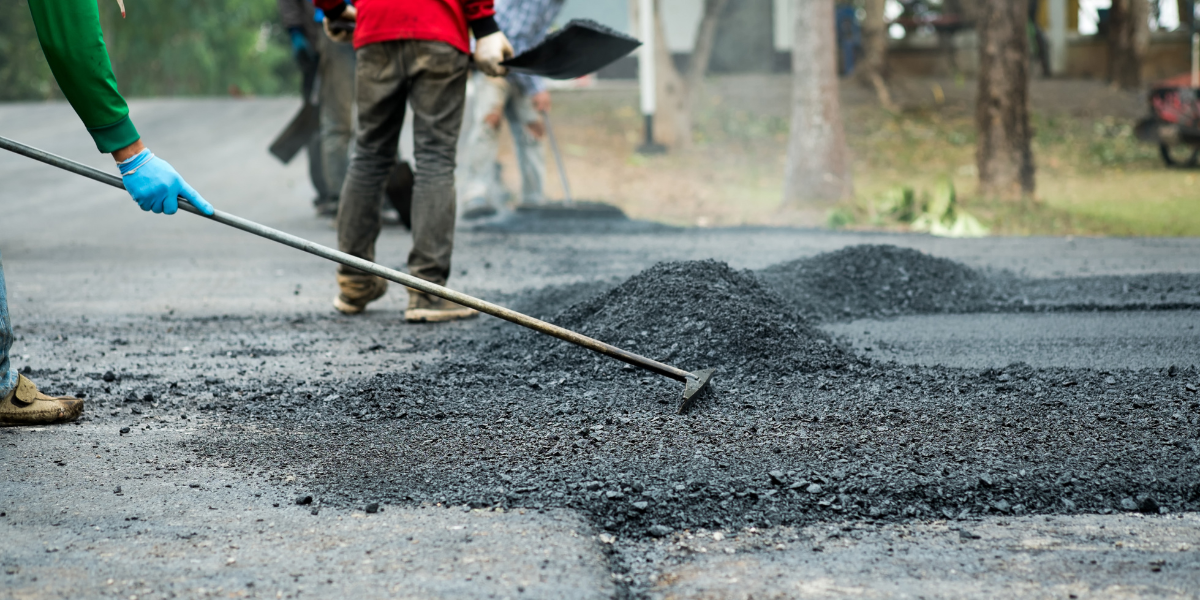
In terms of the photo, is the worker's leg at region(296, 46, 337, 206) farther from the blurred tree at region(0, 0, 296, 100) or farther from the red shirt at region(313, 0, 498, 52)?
the blurred tree at region(0, 0, 296, 100)

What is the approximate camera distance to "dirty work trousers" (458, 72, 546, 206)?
826cm

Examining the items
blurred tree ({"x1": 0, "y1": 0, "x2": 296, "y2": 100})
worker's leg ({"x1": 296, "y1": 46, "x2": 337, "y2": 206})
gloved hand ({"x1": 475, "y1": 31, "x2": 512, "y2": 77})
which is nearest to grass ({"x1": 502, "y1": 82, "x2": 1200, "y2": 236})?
worker's leg ({"x1": 296, "y1": 46, "x2": 337, "y2": 206})

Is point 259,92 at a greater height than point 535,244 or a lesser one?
greater

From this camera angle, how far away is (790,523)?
2.25m

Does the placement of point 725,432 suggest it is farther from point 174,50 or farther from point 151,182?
point 174,50

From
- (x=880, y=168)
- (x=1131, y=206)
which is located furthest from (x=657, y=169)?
(x=1131, y=206)

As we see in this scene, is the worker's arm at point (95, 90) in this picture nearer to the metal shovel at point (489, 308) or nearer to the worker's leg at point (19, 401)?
the metal shovel at point (489, 308)

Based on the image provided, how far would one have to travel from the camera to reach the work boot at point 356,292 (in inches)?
184

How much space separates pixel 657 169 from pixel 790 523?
10613 mm

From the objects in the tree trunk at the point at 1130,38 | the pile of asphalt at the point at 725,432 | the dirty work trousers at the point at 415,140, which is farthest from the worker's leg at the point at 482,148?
the tree trunk at the point at 1130,38

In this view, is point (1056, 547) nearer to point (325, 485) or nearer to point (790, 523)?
point (790, 523)

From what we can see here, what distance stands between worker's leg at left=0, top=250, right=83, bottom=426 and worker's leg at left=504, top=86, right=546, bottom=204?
5.67 metres

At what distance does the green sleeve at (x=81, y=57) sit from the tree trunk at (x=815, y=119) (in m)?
7.80

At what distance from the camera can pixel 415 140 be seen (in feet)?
14.9
